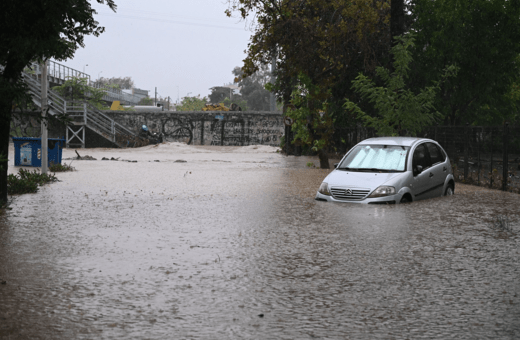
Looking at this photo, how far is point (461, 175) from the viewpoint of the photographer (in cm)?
1988

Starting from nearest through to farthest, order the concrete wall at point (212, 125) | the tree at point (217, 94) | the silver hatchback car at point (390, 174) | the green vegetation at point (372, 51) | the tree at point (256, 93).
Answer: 1. the silver hatchback car at point (390, 174)
2. the green vegetation at point (372, 51)
3. the concrete wall at point (212, 125)
4. the tree at point (256, 93)
5. the tree at point (217, 94)

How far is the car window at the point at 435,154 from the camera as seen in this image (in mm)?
14062

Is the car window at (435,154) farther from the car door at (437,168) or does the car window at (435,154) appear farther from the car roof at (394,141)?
the car roof at (394,141)

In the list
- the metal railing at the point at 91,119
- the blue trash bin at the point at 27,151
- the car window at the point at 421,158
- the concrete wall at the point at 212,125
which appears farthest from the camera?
the concrete wall at the point at 212,125

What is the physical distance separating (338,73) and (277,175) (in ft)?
24.6

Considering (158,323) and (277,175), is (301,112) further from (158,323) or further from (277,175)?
(158,323)

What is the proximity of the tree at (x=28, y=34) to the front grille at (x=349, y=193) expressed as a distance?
558 centimetres

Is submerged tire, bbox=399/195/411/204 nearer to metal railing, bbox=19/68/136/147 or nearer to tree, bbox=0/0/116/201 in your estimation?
tree, bbox=0/0/116/201

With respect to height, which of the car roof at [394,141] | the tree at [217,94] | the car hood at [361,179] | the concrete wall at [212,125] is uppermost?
the tree at [217,94]

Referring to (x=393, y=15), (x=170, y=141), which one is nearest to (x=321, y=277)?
(x=393, y=15)

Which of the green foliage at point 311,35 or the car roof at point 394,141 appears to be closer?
the car roof at point 394,141

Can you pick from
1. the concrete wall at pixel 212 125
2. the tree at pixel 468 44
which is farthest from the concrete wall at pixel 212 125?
the tree at pixel 468 44

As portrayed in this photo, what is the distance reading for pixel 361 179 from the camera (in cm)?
1290

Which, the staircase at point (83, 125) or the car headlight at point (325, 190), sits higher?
the staircase at point (83, 125)
